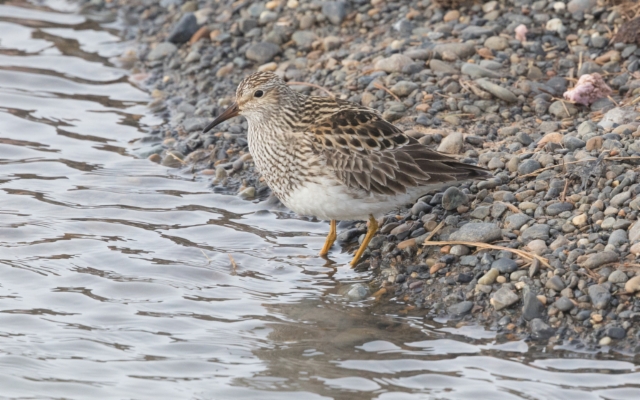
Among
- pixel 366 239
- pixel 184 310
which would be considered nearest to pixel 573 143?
pixel 366 239

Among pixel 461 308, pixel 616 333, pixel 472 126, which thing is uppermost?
pixel 472 126

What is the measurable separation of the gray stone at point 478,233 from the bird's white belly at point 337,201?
492 millimetres

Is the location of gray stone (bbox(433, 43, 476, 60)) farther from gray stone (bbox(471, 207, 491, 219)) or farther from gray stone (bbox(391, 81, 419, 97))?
gray stone (bbox(471, 207, 491, 219))

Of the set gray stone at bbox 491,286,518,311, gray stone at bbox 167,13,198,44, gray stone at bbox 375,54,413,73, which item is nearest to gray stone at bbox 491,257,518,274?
gray stone at bbox 491,286,518,311

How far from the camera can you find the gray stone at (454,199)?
7.79 m

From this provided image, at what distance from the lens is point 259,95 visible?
26.6ft

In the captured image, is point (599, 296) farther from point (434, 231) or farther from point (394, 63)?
point (394, 63)

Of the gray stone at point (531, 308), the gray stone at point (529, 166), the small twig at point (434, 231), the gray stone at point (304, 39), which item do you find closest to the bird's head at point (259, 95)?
the small twig at point (434, 231)

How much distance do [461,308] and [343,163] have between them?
61.0 inches

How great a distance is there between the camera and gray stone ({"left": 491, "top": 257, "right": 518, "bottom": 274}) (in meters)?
6.80

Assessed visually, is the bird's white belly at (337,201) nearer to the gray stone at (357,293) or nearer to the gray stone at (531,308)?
the gray stone at (357,293)

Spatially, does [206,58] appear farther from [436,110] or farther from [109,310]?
[109,310]

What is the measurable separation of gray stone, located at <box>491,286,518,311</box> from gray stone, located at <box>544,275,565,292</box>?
9.7 inches

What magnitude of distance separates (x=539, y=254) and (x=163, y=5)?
326 inches
